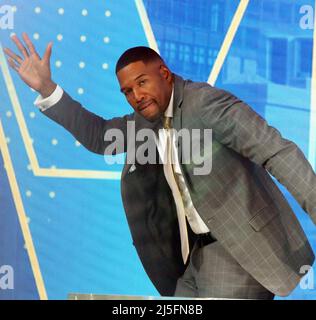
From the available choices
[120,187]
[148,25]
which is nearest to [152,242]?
[120,187]

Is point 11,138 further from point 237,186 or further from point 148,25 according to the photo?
point 237,186

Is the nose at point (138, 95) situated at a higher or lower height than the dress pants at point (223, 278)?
higher

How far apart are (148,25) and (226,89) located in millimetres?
488

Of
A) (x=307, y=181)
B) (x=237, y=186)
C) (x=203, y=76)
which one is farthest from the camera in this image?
(x=203, y=76)

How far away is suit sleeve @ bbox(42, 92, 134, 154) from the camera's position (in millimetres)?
3045

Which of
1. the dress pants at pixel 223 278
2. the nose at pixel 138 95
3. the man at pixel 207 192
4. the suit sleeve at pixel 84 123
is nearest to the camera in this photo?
the man at pixel 207 192

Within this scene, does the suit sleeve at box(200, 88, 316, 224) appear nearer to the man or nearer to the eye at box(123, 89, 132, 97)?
the man

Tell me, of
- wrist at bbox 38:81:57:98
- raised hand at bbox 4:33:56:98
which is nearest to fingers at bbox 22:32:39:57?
raised hand at bbox 4:33:56:98

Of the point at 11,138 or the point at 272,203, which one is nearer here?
the point at 272,203

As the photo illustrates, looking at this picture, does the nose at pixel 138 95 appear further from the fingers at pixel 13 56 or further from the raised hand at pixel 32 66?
the fingers at pixel 13 56

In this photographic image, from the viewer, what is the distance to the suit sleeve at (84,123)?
3.04 m

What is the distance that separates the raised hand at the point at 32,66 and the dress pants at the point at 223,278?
1.10 metres

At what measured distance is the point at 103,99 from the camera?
3.05 m

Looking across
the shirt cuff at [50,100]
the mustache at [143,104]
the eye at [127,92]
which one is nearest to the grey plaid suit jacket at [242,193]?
the mustache at [143,104]
